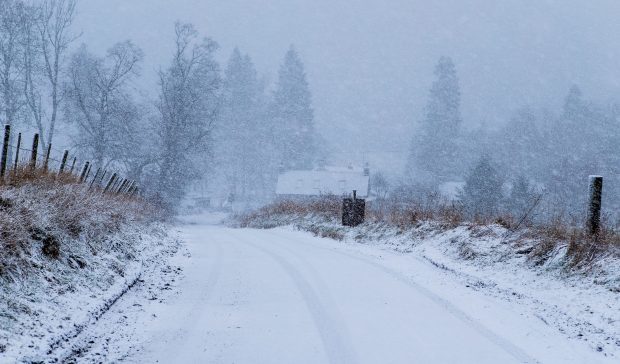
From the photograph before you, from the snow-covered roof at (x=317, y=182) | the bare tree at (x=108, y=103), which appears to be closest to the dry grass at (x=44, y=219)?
the bare tree at (x=108, y=103)

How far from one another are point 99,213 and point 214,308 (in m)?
4.04

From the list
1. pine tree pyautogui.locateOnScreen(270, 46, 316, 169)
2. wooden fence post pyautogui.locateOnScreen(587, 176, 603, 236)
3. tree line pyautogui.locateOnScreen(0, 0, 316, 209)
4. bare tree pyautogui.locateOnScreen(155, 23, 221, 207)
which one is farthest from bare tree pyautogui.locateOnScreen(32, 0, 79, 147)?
pine tree pyautogui.locateOnScreen(270, 46, 316, 169)

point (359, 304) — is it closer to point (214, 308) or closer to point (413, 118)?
point (214, 308)

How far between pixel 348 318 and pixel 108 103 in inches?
1282

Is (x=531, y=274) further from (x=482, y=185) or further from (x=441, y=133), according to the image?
(x=441, y=133)

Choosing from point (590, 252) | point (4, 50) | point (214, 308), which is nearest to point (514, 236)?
point (590, 252)

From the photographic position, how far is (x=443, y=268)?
10.0 meters

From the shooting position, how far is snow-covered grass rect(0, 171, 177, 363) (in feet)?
15.6

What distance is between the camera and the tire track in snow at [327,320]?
16.4ft

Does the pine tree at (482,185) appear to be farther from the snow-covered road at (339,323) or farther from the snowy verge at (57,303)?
the snowy verge at (57,303)

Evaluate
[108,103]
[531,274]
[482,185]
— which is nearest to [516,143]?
[482,185]

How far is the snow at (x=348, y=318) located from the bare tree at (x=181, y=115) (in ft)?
95.5

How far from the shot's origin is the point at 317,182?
62875mm

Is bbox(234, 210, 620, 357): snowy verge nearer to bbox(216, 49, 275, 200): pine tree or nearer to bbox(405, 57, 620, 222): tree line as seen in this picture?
bbox(405, 57, 620, 222): tree line
